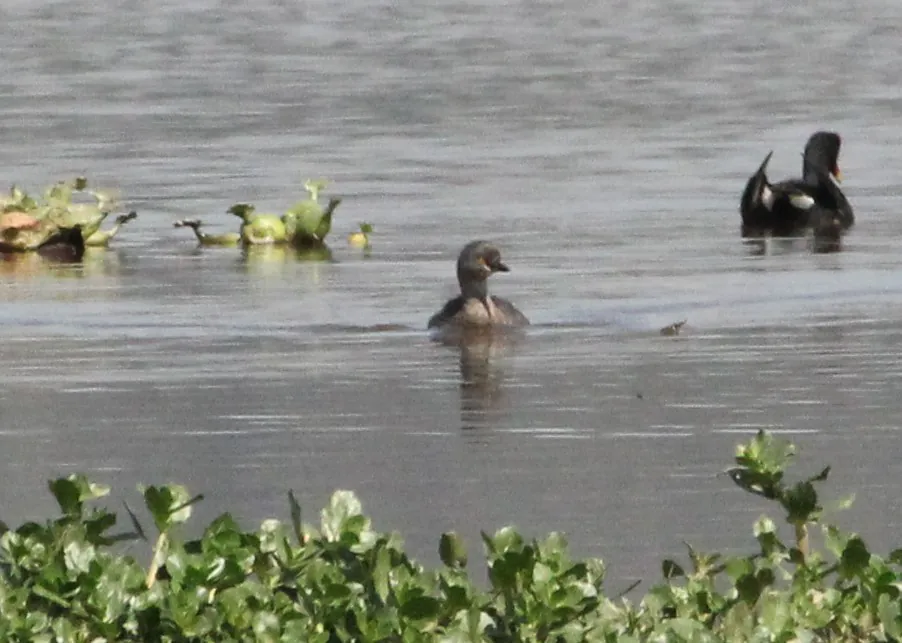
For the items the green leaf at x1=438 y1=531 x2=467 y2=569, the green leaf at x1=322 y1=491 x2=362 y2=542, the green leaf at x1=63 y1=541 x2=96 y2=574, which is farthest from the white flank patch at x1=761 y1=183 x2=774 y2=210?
the green leaf at x1=63 y1=541 x2=96 y2=574

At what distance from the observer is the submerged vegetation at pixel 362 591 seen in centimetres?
627

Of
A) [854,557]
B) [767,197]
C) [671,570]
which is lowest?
[767,197]

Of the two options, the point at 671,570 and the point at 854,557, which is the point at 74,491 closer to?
A: the point at 671,570

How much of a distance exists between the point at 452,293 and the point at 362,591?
1087 centimetres

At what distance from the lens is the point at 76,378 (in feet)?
43.6

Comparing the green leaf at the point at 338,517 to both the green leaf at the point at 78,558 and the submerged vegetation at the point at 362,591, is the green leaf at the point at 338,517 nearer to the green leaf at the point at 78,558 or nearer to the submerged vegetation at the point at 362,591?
the submerged vegetation at the point at 362,591

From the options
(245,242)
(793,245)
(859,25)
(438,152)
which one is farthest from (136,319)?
(859,25)

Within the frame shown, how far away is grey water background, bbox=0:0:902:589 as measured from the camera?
10109 millimetres

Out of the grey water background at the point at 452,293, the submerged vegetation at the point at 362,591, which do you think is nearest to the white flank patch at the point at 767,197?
the grey water background at the point at 452,293

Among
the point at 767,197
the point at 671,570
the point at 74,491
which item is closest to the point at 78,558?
the point at 74,491

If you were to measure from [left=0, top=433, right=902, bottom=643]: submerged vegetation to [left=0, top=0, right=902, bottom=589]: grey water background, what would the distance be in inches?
67.5

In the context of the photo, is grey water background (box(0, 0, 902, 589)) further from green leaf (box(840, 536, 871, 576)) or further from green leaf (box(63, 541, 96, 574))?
green leaf (box(63, 541, 96, 574))

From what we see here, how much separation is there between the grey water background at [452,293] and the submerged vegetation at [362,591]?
5.62 ft

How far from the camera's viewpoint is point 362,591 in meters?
6.38
